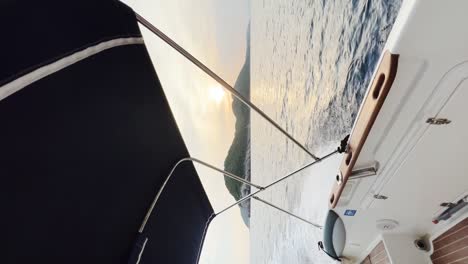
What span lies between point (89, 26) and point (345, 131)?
1240 millimetres

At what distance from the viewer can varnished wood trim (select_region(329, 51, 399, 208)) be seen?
65cm

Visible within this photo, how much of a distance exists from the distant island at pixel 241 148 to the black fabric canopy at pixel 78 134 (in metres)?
5.53

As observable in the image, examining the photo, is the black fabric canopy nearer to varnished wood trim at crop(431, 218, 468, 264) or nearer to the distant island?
varnished wood trim at crop(431, 218, 468, 264)

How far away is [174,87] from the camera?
13.6 ft

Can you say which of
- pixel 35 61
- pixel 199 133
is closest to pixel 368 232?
pixel 35 61

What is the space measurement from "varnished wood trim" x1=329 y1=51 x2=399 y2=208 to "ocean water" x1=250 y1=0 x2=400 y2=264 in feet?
1.04

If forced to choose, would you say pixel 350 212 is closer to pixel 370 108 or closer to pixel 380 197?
pixel 380 197

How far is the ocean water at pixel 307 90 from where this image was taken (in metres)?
1.25

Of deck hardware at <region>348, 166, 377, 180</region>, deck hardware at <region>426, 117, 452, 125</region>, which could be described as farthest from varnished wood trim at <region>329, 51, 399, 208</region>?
deck hardware at <region>426, 117, 452, 125</region>

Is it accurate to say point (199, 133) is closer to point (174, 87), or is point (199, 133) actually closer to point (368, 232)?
point (174, 87)

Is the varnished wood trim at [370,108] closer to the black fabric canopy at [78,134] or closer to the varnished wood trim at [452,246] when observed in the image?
the varnished wood trim at [452,246]

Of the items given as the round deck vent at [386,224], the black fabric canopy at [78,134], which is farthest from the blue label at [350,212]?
the black fabric canopy at [78,134]

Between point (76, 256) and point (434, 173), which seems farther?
point (434, 173)

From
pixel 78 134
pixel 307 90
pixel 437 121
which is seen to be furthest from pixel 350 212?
pixel 307 90
